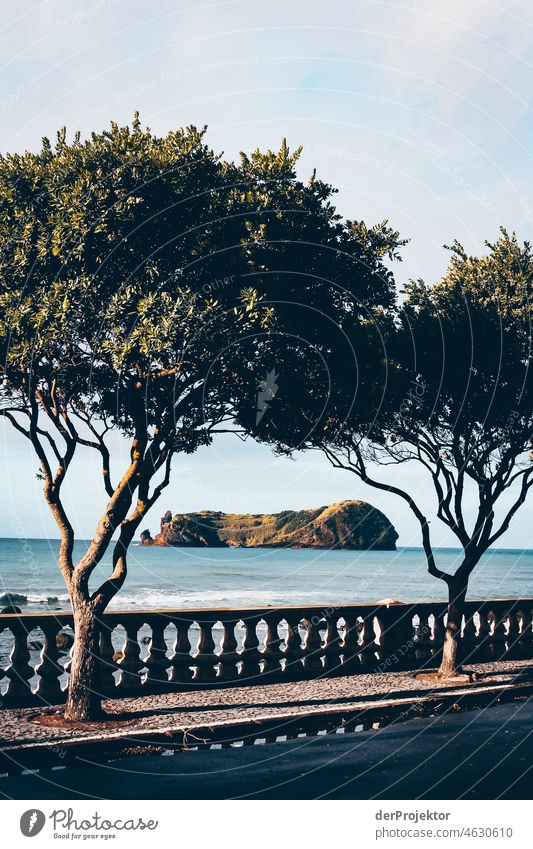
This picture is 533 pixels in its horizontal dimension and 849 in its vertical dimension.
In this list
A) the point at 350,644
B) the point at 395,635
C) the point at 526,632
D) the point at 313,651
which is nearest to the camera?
the point at 313,651

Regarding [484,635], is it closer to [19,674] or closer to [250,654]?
[250,654]

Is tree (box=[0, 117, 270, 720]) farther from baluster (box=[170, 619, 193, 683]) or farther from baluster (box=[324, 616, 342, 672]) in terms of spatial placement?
baluster (box=[324, 616, 342, 672])

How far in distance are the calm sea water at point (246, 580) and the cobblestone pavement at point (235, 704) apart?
2386 inches

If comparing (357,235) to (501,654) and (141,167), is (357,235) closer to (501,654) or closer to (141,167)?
(141,167)

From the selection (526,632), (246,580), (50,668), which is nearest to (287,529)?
(246,580)

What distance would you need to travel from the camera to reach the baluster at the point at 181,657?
1557cm

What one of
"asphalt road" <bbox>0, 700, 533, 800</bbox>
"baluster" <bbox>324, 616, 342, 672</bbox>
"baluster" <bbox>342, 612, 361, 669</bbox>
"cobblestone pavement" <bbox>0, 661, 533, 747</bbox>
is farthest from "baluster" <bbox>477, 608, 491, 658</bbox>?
"asphalt road" <bbox>0, 700, 533, 800</bbox>

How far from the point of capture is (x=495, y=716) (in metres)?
15.0

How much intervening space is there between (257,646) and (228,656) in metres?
0.80

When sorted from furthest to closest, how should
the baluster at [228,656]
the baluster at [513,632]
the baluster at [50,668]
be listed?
the baluster at [513,632] → the baluster at [228,656] → the baluster at [50,668]

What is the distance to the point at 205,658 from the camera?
15.9 metres

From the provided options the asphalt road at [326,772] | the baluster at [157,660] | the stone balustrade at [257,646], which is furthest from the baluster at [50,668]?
the asphalt road at [326,772]

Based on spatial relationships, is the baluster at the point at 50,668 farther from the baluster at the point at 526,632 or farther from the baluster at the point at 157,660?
the baluster at the point at 526,632

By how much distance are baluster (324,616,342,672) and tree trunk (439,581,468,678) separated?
8.30 feet
